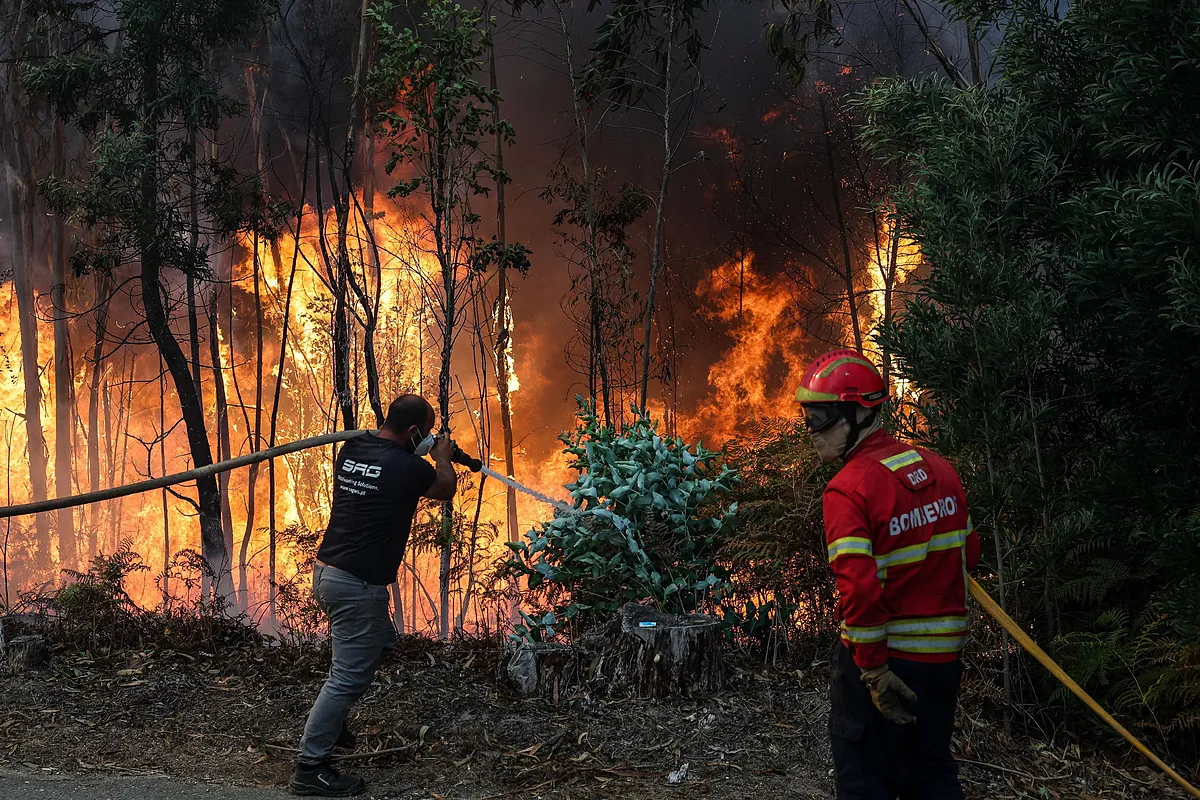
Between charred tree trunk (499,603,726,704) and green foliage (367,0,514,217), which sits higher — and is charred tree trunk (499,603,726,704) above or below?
below

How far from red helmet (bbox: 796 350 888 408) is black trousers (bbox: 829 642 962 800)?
79 cm

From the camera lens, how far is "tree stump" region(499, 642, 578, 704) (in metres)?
5.39

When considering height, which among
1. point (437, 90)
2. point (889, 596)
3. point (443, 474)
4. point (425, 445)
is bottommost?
point (889, 596)

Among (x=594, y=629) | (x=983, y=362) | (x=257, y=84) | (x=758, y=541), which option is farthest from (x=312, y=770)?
(x=257, y=84)

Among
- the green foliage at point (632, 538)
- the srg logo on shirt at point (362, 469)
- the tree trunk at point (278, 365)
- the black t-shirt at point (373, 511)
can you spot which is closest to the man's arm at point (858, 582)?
the black t-shirt at point (373, 511)

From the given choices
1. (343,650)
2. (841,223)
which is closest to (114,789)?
(343,650)

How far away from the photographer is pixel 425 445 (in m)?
4.81

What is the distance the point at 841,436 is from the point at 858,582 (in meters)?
0.50

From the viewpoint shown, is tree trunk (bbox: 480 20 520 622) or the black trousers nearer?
the black trousers

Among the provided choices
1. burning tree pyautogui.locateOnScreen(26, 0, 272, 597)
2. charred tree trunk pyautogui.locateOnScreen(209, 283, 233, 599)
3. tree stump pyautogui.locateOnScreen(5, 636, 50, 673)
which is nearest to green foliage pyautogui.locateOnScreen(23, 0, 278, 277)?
burning tree pyautogui.locateOnScreen(26, 0, 272, 597)

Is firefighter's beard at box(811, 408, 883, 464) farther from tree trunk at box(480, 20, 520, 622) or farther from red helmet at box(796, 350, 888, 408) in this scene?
tree trunk at box(480, 20, 520, 622)

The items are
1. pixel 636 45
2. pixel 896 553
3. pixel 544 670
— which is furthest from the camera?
pixel 636 45

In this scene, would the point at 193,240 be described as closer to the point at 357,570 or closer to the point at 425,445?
the point at 425,445

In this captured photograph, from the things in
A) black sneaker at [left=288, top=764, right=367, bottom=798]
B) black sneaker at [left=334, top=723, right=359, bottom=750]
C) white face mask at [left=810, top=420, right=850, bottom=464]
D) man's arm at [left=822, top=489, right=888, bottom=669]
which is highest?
white face mask at [left=810, top=420, right=850, bottom=464]
